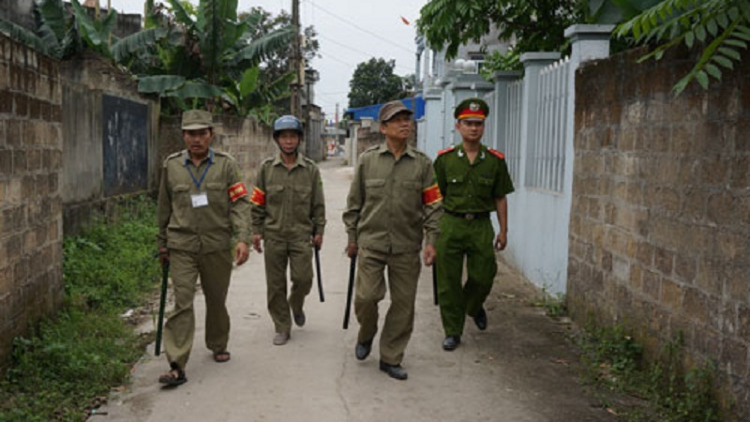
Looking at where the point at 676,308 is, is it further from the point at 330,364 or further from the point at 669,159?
the point at 330,364

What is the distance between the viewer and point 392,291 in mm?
5355

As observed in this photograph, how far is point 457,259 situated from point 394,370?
119 cm

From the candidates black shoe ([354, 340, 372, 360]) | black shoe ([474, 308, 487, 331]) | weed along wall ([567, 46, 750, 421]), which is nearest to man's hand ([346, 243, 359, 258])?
black shoe ([354, 340, 372, 360])

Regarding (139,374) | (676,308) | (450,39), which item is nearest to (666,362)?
(676,308)

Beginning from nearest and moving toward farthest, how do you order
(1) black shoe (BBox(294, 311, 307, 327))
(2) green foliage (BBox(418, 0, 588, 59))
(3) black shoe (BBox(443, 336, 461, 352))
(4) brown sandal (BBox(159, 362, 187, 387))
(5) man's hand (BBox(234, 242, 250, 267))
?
1. (4) brown sandal (BBox(159, 362, 187, 387))
2. (5) man's hand (BBox(234, 242, 250, 267))
3. (3) black shoe (BBox(443, 336, 461, 352))
4. (1) black shoe (BBox(294, 311, 307, 327))
5. (2) green foliage (BBox(418, 0, 588, 59))

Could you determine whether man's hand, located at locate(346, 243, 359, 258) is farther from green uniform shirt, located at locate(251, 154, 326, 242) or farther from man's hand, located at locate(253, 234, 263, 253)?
man's hand, located at locate(253, 234, 263, 253)

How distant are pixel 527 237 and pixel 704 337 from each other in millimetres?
4427

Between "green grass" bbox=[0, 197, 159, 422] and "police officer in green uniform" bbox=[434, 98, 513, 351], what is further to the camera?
"police officer in green uniform" bbox=[434, 98, 513, 351]

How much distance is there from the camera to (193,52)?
14.5m

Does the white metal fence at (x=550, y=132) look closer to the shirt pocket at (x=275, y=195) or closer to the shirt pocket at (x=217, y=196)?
the shirt pocket at (x=275, y=195)

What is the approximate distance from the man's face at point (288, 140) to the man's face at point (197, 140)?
32.7 inches

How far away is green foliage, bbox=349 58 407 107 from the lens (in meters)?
53.2

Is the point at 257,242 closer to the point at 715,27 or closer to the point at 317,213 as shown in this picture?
the point at 317,213

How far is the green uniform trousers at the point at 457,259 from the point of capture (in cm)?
592
